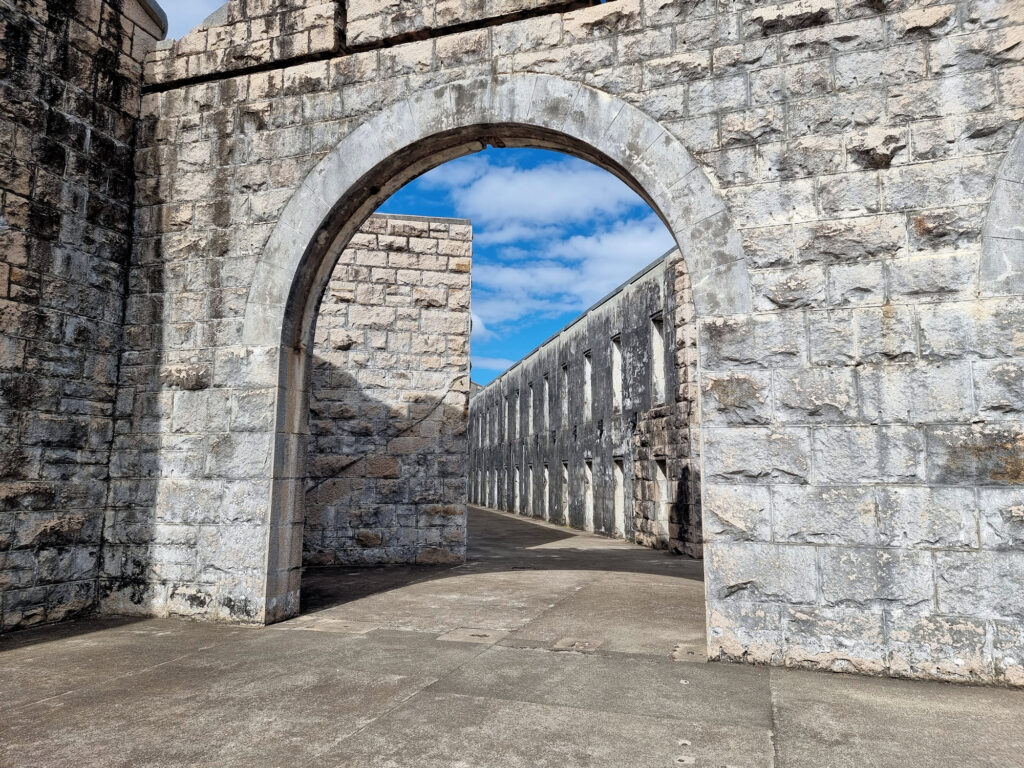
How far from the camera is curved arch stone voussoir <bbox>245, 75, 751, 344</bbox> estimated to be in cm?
399

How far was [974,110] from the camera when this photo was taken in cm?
363

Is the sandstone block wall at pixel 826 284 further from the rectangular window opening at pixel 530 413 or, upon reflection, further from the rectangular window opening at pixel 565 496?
the rectangular window opening at pixel 530 413

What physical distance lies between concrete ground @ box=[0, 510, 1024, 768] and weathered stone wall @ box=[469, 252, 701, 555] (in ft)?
19.7

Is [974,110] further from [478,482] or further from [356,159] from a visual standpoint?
[478,482]

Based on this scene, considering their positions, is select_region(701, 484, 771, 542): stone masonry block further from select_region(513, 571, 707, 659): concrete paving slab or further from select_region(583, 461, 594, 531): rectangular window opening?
select_region(583, 461, 594, 531): rectangular window opening

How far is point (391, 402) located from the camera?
328 inches

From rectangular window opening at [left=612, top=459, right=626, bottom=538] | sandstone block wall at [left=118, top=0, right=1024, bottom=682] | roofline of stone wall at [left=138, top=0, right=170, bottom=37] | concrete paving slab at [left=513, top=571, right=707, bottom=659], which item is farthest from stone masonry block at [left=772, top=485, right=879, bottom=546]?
rectangular window opening at [left=612, top=459, right=626, bottom=538]

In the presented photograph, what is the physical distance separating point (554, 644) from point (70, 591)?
3.35m

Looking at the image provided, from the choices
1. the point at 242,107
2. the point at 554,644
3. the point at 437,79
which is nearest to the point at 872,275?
the point at 554,644

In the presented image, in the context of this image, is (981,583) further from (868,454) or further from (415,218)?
(415,218)

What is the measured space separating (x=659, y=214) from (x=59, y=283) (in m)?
4.05

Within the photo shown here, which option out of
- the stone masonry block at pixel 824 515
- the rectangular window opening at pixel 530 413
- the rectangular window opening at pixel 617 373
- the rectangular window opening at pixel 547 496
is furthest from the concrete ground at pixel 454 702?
the rectangular window opening at pixel 530 413

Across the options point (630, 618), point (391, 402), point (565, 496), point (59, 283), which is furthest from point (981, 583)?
point (565, 496)

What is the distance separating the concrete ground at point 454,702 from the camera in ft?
8.21
